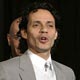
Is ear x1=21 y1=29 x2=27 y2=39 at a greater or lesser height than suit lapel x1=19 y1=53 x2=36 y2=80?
greater

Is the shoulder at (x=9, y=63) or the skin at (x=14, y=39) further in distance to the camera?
the skin at (x=14, y=39)

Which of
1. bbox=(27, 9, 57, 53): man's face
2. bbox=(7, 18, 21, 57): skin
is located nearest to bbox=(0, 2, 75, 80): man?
bbox=(27, 9, 57, 53): man's face

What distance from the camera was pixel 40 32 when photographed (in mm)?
2023

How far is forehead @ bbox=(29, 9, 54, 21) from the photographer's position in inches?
81.2

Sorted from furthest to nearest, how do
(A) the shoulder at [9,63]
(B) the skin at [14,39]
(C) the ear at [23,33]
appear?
(B) the skin at [14,39] → (C) the ear at [23,33] → (A) the shoulder at [9,63]

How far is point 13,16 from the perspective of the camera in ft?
11.1

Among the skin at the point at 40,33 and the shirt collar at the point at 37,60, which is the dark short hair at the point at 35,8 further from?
the shirt collar at the point at 37,60

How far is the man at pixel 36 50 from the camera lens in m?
2.01

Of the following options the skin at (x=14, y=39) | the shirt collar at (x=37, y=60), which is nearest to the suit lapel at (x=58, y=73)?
→ the shirt collar at (x=37, y=60)

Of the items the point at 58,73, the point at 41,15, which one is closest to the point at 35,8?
the point at 41,15

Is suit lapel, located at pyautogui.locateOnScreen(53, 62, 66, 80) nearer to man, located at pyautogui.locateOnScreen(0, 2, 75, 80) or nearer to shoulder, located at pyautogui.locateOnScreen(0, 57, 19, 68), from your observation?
man, located at pyautogui.locateOnScreen(0, 2, 75, 80)

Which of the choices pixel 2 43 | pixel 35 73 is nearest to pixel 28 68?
pixel 35 73

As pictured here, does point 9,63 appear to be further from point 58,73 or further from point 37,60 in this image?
point 58,73

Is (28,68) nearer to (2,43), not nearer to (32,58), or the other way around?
(32,58)
